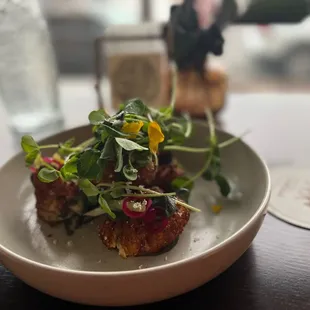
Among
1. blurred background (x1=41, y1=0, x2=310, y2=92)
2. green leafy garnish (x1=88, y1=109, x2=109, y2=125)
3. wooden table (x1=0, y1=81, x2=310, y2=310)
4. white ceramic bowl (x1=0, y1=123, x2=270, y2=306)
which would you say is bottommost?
blurred background (x1=41, y1=0, x2=310, y2=92)

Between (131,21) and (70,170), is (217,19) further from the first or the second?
(131,21)

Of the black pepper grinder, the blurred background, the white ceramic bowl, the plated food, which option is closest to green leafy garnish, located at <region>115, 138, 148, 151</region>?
the plated food

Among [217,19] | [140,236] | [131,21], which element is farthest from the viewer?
[131,21]

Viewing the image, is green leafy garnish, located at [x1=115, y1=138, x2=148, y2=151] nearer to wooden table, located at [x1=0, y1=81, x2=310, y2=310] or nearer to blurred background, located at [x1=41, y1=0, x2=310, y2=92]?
wooden table, located at [x1=0, y1=81, x2=310, y2=310]

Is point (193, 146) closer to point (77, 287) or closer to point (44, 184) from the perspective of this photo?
point (44, 184)

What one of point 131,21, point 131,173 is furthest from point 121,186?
point 131,21

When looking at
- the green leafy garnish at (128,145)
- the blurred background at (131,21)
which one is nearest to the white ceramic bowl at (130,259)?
the green leafy garnish at (128,145)
